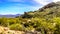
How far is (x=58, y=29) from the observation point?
21.3 metres

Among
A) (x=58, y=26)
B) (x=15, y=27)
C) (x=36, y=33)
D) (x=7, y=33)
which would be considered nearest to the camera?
(x=7, y=33)

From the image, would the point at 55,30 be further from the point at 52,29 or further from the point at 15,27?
the point at 15,27

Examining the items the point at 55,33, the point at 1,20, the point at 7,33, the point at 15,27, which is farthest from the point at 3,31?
the point at 55,33

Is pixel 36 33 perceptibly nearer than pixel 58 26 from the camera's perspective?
Yes

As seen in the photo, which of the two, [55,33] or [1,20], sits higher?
[1,20]

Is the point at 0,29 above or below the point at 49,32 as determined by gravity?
above

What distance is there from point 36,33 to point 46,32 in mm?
2248

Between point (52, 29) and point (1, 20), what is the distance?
5.97 meters

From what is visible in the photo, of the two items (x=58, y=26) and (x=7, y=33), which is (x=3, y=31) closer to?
(x=7, y=33)

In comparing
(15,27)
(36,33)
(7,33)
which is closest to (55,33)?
(36,33)

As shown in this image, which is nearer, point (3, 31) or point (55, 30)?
point (3, 31)

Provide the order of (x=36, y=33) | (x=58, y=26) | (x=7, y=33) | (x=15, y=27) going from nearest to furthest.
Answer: (x=7, y=33), (x=36, y=33), (x=15, y=27), (x=58, y=26)

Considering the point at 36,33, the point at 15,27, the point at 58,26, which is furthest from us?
the point at 58,26

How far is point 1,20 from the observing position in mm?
21781
